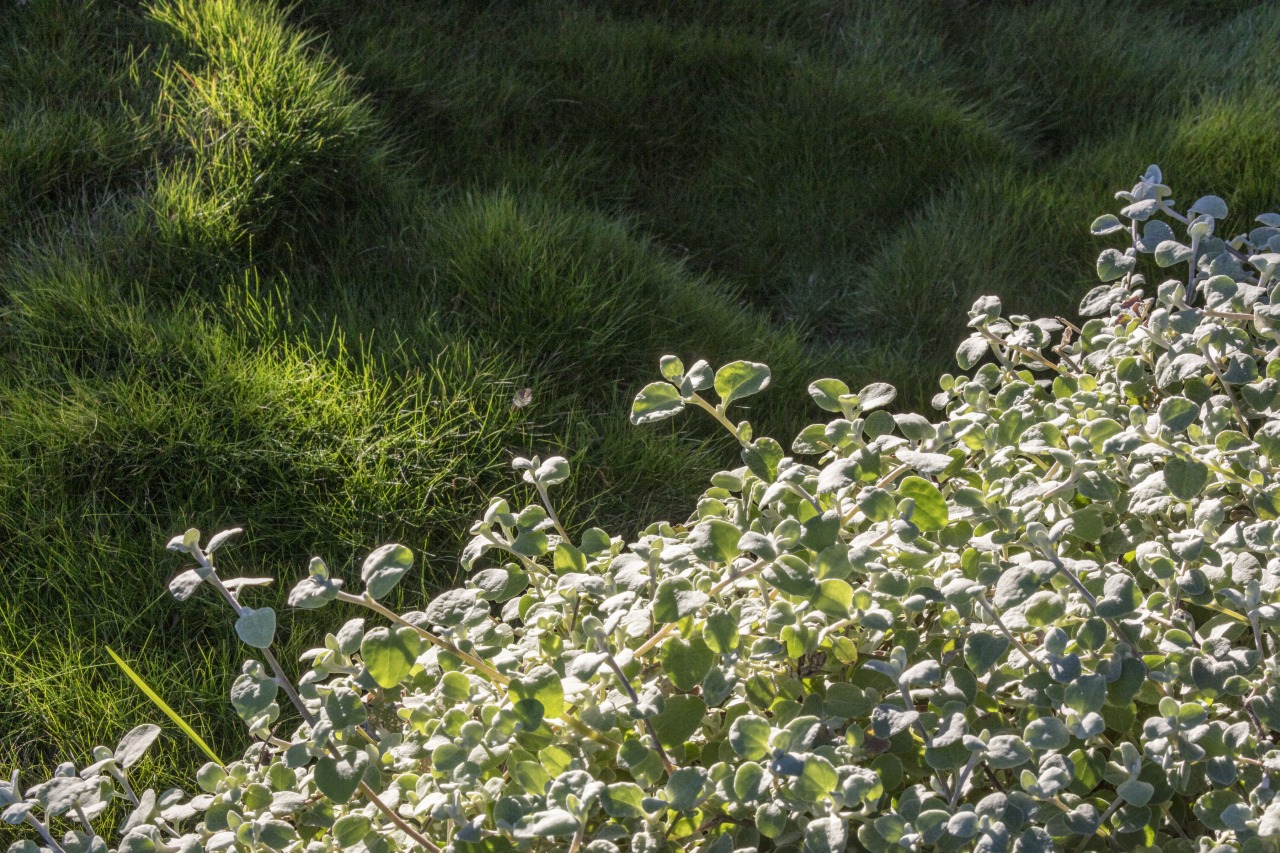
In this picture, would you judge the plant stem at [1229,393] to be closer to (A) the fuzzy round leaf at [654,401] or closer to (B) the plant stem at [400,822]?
(A) the fuzzy round leaf at [654,401]

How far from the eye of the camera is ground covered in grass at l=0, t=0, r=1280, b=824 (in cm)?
252

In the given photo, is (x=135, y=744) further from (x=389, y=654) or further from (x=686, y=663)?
(x=686, y=663)

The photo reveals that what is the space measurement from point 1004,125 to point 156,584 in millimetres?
3403

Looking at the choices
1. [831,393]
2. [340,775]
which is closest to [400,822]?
[340,775]

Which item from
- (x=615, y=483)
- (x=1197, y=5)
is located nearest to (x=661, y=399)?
(x=615, y=483)

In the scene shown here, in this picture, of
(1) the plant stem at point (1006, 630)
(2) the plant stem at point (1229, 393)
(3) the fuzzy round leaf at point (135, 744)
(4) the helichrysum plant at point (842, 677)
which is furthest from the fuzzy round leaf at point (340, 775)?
(2) the plant stem at point (1229, 393)

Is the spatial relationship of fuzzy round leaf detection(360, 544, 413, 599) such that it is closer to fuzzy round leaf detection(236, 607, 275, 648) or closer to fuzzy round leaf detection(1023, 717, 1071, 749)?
fuzzy round leaf detection(236, 607, 275, 648)

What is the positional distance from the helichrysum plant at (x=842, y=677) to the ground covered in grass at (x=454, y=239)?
1.03 meters

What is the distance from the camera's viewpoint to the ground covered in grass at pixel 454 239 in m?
2.52

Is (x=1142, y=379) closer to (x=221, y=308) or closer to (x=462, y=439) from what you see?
(x=462, y=439)

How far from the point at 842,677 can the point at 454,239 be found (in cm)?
220

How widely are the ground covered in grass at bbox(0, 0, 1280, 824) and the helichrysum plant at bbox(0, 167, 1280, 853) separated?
1032 mm

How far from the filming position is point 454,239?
3.18 m

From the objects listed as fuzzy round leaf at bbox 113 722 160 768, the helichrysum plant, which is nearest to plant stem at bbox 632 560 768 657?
the helichrysum plant
